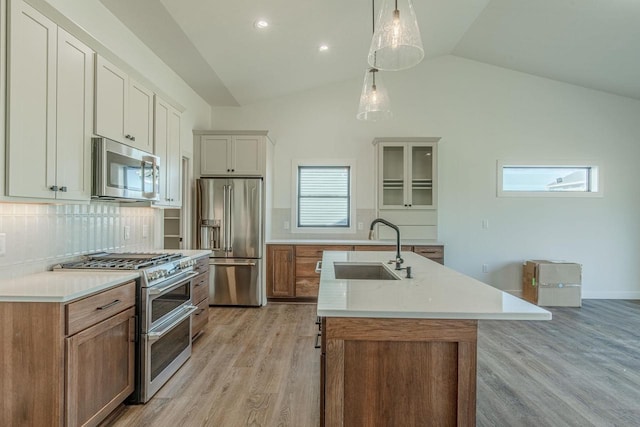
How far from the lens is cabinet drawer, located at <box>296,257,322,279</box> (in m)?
4.48

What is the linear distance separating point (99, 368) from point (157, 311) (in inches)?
19.0

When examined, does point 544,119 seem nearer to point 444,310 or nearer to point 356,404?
point 444,310

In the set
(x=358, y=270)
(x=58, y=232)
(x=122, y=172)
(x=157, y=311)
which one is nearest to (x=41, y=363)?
(x=157, y=311)

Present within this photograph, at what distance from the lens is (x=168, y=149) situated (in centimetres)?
309

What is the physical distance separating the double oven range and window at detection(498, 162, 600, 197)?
4637 mm

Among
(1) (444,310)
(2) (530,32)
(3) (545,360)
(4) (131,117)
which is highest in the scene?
(2) (530,32)

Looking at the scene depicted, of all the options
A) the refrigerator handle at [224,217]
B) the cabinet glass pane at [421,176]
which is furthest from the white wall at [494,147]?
the refrigerator handle at [224,217]

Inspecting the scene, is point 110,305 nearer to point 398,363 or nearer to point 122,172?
point 122,172

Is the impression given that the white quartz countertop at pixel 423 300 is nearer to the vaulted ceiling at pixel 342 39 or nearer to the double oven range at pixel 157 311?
the double oven range at pixel 157 311

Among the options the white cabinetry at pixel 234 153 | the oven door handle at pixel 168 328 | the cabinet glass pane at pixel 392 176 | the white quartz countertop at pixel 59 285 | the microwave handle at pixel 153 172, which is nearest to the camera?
the white quartz countertop at pixel 59 285

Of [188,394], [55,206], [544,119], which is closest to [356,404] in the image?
[188,394]

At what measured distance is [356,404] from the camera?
135 cm

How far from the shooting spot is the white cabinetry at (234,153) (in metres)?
4.39

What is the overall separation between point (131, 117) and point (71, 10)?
31.3 inches
